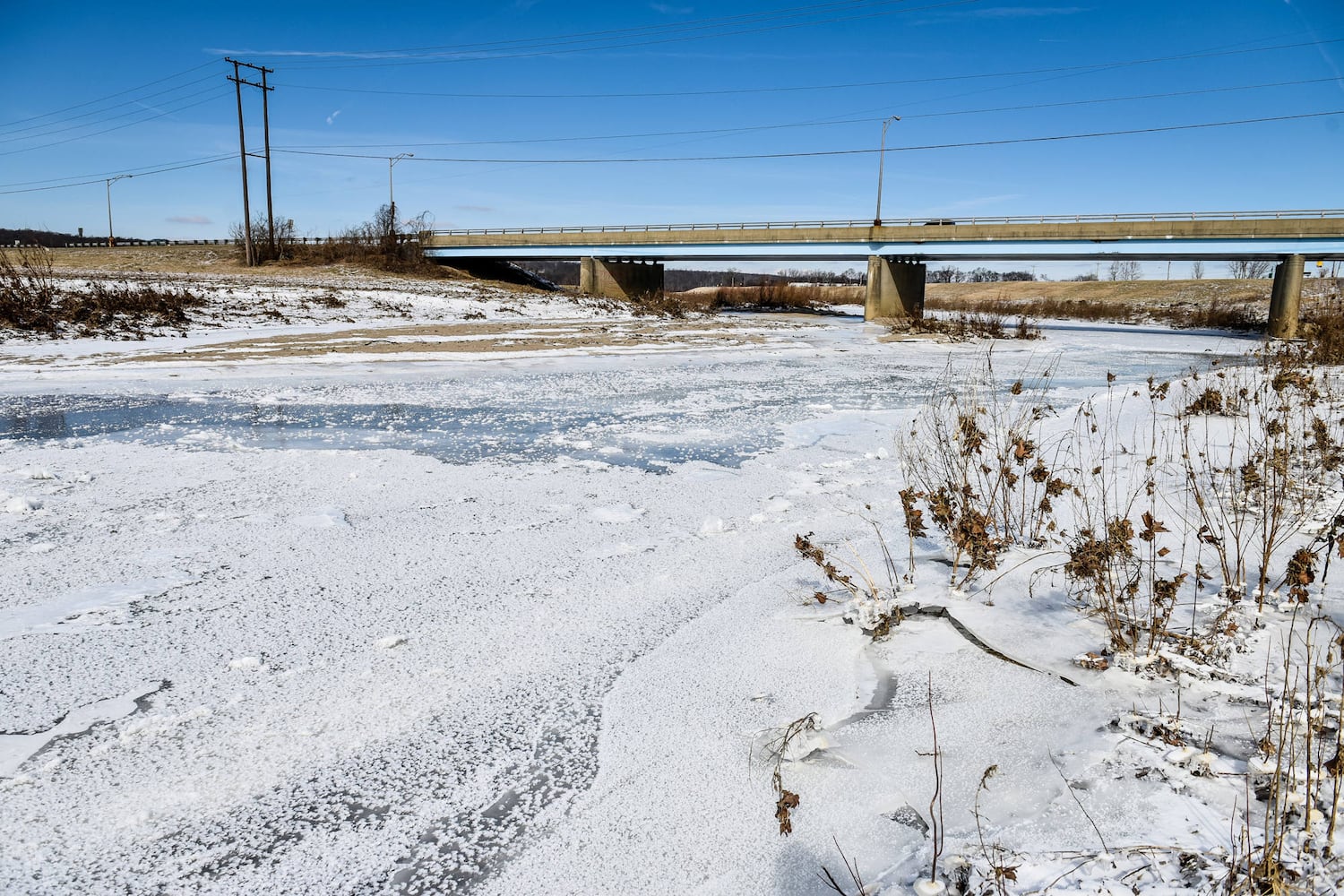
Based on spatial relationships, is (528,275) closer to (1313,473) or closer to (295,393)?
(295,393)

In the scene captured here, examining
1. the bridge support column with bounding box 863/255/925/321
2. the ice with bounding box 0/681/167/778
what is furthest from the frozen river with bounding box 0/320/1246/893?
the bridge support column with bounding box 863/255/925/321

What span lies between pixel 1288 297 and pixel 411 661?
3657cm

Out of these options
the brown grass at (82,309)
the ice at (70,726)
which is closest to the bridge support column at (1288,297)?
the brown grass at (82,309)

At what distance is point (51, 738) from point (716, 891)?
222cm

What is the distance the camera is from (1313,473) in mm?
5598

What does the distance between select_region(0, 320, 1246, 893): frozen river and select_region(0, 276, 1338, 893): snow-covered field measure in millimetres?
16

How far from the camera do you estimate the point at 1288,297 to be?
30516 mm

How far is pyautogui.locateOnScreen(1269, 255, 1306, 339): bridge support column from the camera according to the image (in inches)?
1191

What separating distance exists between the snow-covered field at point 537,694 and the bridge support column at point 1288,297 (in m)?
30.5

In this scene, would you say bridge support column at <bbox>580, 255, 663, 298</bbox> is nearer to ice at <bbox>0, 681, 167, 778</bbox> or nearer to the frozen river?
the frozen river

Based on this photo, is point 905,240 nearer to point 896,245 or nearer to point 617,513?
point 896,245


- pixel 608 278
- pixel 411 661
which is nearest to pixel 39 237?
pixel 608 278

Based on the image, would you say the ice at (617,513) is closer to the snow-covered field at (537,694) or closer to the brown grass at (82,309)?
the snow-covered field at (537,694)

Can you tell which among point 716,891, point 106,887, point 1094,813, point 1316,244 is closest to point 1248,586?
point 1094,813
